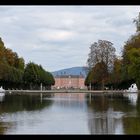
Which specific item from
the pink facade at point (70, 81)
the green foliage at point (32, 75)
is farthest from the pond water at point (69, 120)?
the pink facade at point (70, 81)

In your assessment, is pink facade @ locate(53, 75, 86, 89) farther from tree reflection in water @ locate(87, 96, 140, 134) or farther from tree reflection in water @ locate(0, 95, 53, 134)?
tree reflection in water @ locate(87, 96, 140, 134)

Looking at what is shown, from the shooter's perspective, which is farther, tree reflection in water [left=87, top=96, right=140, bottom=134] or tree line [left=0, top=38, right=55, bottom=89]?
tree line [left=0, top=38, right=55, bottom=89]

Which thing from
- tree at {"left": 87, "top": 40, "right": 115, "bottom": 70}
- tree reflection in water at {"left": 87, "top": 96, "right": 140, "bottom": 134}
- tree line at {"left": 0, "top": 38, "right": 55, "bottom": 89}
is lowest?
tree reflection in water at {"left": 87, "top": 96, "right": 140, "bottom": 134}

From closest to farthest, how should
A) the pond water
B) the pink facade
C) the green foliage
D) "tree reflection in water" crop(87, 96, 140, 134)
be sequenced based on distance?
"tree reflection in water" crop(87, 96, 140, 134) < the pond water < the green foliage < the pink facade

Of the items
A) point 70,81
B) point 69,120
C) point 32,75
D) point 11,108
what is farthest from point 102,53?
point 70,81

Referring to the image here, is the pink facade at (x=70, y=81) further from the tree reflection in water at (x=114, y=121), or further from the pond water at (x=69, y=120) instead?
the tree reflection in water at (x=114, y=121)

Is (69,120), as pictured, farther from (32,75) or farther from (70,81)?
(70,81)

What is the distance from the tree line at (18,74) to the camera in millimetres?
78287

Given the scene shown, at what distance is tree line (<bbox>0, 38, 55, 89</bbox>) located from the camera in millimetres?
78287

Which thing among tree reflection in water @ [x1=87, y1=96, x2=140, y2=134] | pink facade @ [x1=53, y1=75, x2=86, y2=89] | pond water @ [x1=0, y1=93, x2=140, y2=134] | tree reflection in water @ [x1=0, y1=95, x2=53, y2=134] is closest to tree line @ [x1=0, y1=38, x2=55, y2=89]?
tree reflection in water @ [x1=0, y1=95, x2=53, y2=134]

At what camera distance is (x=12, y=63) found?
8900 centimetres

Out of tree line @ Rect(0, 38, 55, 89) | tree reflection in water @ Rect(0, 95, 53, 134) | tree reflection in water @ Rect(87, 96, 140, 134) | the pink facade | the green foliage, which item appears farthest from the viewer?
the pink facade
